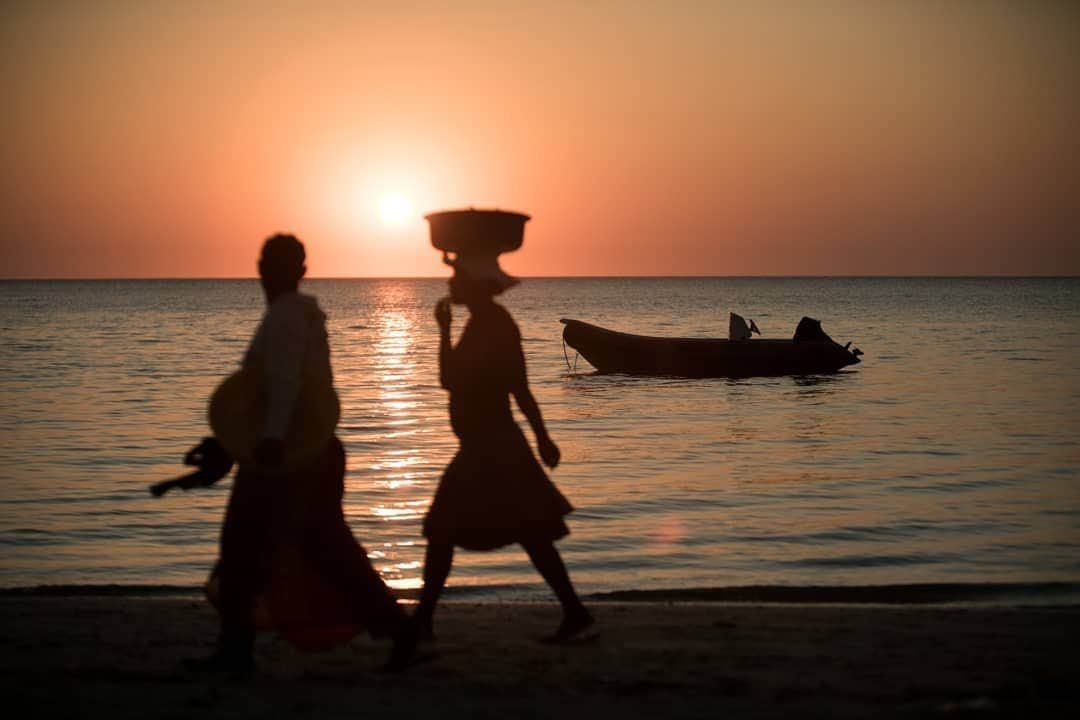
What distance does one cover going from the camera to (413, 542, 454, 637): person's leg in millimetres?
5684

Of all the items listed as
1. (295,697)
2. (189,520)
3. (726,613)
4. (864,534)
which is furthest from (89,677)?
(864,534)

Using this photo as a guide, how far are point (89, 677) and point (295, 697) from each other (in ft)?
3.33

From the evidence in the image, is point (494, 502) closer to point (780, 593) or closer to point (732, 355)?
point (780, 593)

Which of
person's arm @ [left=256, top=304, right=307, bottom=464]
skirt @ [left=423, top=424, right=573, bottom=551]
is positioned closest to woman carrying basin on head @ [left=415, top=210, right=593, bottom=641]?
skirt @ [left=423, top=424, right=573, bottom=551]

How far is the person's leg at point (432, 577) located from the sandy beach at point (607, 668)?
14cm

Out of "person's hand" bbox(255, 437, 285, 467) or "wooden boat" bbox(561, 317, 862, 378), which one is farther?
"wooden boat" bbox(561, 317, 862, 378)

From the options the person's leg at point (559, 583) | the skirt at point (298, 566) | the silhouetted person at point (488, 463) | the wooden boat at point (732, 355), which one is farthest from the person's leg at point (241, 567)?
the wooden boat at point (732, 355)

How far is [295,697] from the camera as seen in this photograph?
16.0ft

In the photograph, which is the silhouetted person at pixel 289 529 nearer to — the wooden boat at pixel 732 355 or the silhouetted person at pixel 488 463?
the silhouetted person at pixel 488 463

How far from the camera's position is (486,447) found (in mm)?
5648

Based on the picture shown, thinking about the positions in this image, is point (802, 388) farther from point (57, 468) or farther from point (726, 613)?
point (726, 613)

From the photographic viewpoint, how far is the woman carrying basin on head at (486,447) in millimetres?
5605

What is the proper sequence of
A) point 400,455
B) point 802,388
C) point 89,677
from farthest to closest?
point 802,388
point 400,455
point 89,677

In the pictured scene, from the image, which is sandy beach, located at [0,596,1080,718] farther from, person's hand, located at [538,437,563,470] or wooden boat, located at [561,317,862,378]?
wooden boat, located at [561,317,862,378]
